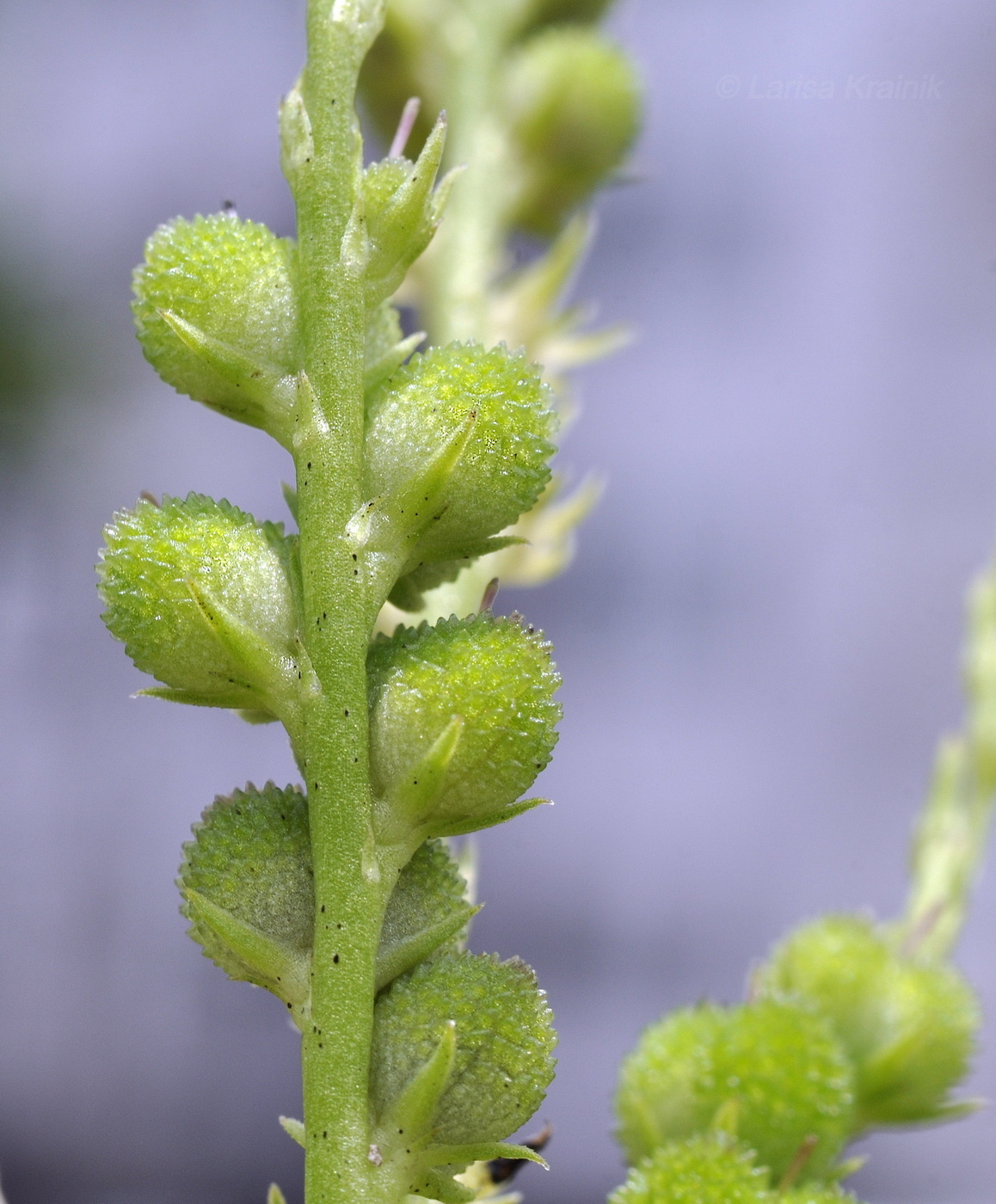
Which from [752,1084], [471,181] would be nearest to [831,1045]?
[752,1084]

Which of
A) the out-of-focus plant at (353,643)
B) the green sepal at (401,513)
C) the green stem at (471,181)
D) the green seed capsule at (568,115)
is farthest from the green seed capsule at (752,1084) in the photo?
the green seed capsule at (568,115)

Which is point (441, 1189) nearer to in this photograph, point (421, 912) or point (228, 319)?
point (421, 912)

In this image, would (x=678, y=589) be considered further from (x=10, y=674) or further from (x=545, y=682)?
(x=545, y=682)

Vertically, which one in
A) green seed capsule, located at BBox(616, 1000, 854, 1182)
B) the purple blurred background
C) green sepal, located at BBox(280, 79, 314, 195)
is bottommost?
green seed capsule, located at BBox(616, 1000, 854, 1182)

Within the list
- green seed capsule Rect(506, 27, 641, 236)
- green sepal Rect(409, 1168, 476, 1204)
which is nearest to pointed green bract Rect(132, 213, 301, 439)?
green sepal Rect(409, 1168, 476, 1204)

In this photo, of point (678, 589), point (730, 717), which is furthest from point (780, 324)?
point (730, 717)

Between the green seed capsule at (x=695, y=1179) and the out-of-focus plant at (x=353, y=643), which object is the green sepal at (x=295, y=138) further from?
the green seed capsule at (x=695, y=1179)

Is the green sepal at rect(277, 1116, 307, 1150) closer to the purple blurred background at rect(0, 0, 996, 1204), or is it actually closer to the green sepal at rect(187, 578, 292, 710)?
the green sepal at rect(187, 578, 292, 710)
